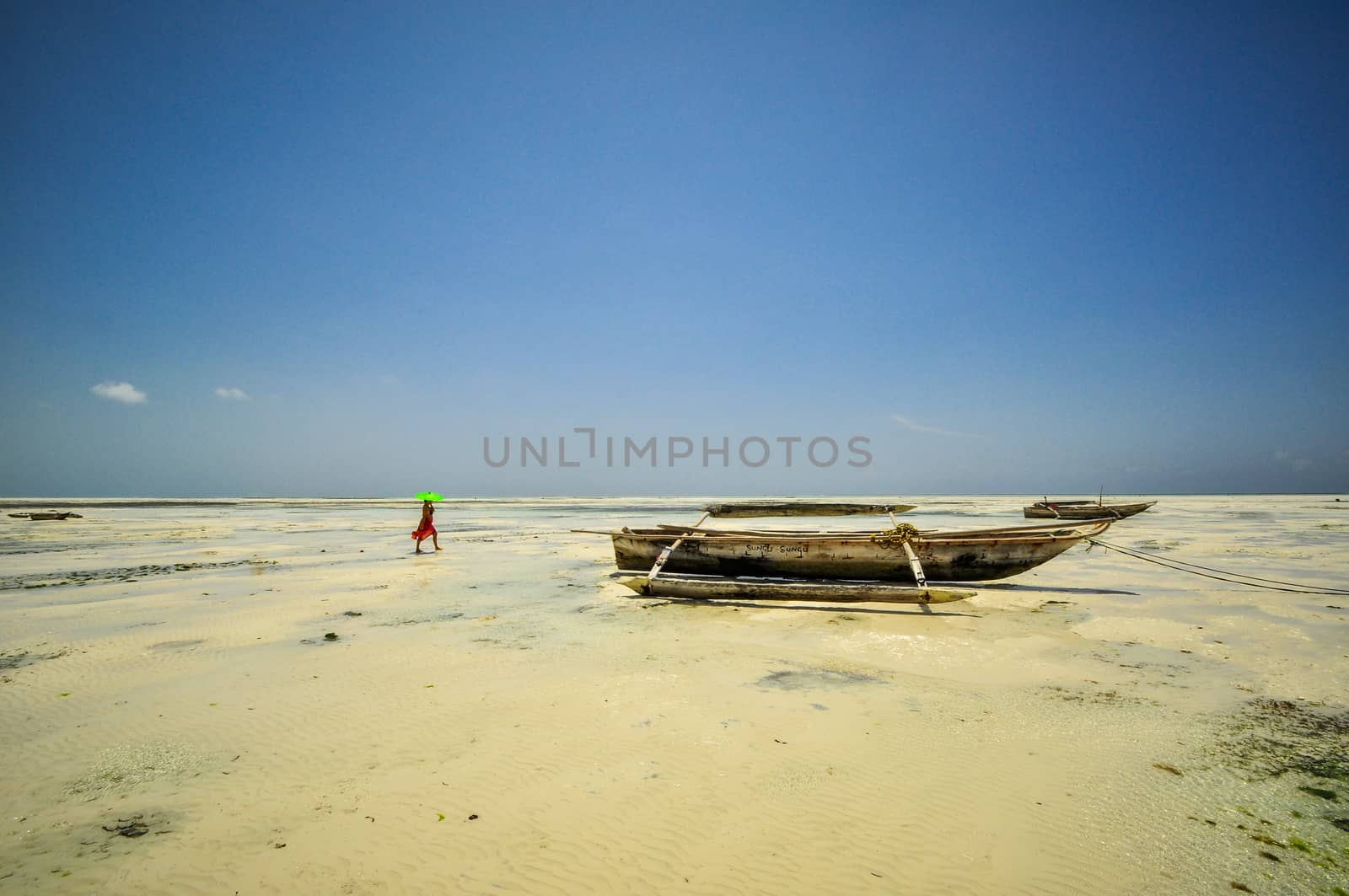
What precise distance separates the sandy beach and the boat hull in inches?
53.2

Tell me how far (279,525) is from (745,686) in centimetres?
3158

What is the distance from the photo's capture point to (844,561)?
34.7 ft

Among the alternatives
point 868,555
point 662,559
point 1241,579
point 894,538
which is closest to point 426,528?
point 662,559

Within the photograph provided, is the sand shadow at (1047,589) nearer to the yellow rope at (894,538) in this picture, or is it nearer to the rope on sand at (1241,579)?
the rope on sand at (1241,579)

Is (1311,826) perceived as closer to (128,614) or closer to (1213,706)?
(1213,706)

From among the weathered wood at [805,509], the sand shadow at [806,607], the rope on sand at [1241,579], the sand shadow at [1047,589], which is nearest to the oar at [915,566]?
the sand shadow at [806,607]

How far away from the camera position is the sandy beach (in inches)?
118

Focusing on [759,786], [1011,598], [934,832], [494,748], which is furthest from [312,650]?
[1011,598]

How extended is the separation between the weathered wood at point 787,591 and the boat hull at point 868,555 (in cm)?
42

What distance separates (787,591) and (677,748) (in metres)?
5.17

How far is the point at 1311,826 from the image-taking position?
10.8 feet

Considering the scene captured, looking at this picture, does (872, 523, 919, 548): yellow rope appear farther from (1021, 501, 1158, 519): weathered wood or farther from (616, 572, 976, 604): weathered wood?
(1021, 501, 1158, 519): weathered wood

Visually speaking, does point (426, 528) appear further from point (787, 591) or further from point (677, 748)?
point (677, 748)

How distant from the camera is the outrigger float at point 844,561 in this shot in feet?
32.1
